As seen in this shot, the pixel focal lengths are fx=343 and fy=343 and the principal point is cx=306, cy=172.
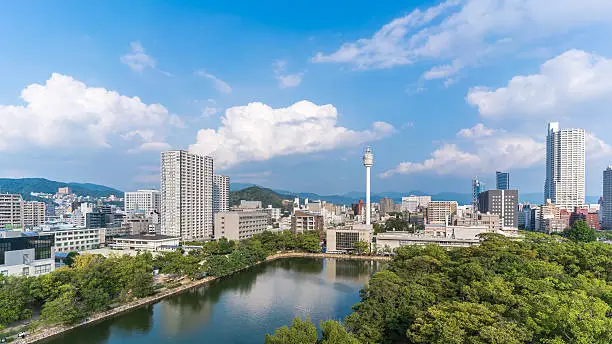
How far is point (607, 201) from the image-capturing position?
4906 cm

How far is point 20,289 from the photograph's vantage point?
11.0 meters

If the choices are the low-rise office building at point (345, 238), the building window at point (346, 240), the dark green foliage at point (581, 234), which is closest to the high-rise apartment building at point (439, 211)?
the dark green foliage at point (581, 234)

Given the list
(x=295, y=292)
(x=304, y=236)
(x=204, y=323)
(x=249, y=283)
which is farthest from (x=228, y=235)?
(x=204, y=323)

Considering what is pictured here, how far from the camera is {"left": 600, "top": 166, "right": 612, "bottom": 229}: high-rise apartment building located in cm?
4683

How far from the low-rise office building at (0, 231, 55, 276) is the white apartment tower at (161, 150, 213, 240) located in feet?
48.6

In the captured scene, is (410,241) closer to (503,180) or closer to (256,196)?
(256,196)

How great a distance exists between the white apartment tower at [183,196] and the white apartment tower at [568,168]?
185ft

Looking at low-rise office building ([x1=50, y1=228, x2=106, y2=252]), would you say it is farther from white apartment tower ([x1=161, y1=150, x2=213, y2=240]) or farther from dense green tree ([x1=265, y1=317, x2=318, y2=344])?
dense green tree ([x1=265, y1=317, x2=318, y2=344])

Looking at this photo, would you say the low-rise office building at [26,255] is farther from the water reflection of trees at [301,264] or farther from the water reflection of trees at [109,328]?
the water reflection of trees at [301,264]

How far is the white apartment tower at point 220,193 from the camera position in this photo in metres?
45.8

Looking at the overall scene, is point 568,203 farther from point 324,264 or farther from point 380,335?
point 380,335

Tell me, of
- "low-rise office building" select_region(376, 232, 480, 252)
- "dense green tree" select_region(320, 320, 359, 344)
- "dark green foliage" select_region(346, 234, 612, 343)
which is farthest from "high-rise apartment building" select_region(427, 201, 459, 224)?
"dense green tree" select_region(320, 320, 359, 344)

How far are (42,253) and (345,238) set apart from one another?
779 inches

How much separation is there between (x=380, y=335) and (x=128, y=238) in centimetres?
2270
